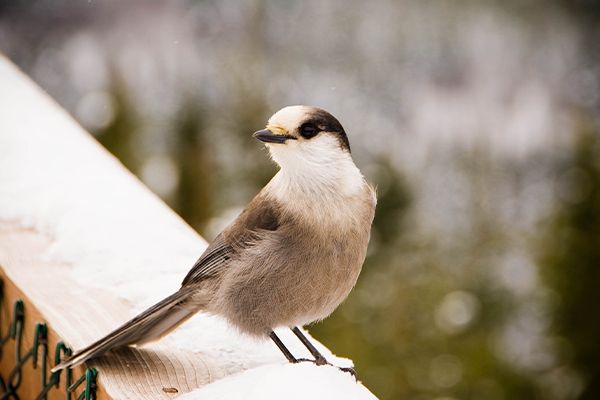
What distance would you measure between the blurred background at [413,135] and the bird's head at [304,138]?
8.32 ft

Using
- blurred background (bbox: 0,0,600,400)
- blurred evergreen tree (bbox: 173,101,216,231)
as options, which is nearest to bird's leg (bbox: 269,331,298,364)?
blurred background (bbox: 0,0,600,400)

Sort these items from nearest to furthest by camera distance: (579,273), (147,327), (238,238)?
(147,327) → (238,238) → (579,273)

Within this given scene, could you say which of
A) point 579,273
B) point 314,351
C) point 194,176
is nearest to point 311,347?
point 314,351

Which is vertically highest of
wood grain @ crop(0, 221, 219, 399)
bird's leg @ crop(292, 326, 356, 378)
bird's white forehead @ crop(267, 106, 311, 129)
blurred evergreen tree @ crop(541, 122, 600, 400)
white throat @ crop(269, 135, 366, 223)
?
bird's white forehead @ crop(267, 106, 311, 129)

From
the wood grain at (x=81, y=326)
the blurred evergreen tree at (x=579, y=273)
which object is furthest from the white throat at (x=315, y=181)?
the blurred evergreen tree at (x=579, y=273)

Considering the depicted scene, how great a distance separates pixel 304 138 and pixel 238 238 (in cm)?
34

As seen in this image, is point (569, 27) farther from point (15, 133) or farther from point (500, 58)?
point (15, 133)

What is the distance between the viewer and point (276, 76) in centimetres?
550

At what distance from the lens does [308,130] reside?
229cm

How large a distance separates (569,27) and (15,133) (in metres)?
3.83

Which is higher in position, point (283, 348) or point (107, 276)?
point (107, 276)

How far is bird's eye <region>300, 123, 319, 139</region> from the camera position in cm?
228

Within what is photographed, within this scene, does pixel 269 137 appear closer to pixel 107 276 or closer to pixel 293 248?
pixel 293 248

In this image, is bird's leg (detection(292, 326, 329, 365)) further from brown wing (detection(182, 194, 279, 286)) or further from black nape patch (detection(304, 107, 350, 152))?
black nape patch (detection(304, 107, 350, 152))
